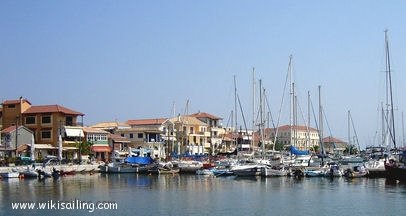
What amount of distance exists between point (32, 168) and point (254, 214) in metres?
37.8

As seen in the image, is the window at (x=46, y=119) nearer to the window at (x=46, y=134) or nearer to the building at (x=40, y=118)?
the building at (x=40, y=118)

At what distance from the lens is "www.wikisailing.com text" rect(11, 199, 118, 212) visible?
121 ft

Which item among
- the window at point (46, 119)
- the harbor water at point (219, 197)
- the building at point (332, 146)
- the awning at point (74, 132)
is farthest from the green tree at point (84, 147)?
the building at point (332, 146)

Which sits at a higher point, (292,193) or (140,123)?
(140,123)

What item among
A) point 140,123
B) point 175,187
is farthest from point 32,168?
point 140,123

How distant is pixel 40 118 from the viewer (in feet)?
294

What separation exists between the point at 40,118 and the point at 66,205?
53481 millimetres

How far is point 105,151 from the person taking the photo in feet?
310

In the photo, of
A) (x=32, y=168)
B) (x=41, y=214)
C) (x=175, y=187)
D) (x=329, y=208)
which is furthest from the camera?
(x=32, y=168)

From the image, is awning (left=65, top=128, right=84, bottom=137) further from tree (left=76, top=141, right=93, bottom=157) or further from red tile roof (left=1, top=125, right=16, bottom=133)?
red tile roof (left=1, top=125, right=16, bottom=133)

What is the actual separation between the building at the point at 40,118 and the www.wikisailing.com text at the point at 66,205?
158 feet

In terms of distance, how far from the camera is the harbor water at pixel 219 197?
3650 cm

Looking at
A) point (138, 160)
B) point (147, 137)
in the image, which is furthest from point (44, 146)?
point (147, 137)

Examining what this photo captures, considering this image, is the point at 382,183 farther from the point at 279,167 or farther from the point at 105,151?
the point at 105,151
